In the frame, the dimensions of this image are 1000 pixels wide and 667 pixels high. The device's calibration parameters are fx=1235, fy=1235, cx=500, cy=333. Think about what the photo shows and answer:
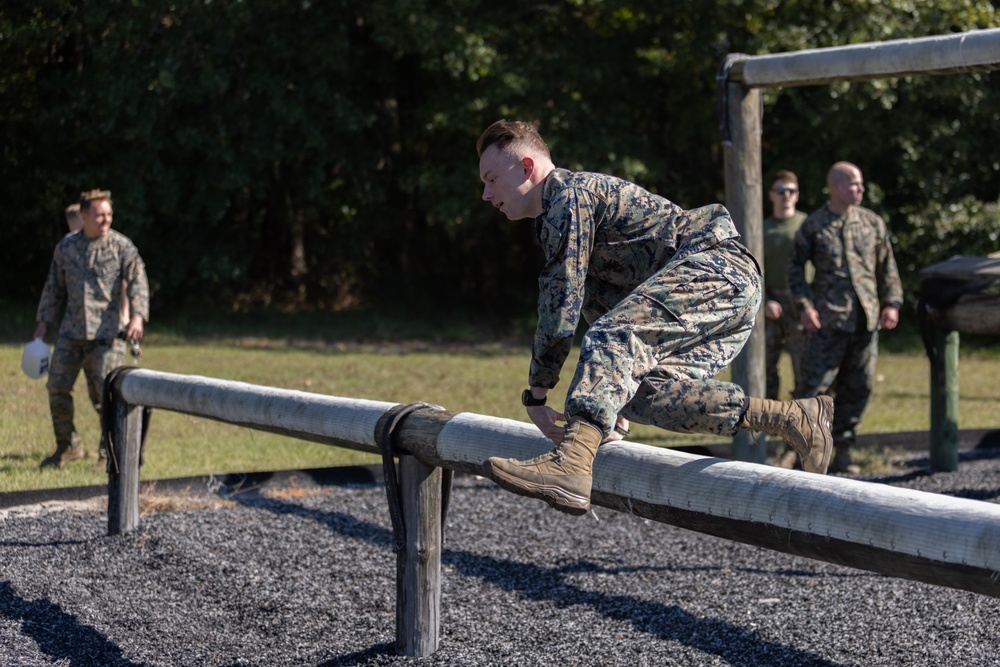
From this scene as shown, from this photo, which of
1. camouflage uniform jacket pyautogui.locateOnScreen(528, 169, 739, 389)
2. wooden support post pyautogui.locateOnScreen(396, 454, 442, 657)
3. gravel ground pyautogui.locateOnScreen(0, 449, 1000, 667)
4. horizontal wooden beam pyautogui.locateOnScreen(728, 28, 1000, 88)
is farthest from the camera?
horizontal wooden beam pyautogui.locateOnScreen(728, 28, 1000, 88)

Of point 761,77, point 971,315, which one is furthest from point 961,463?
point 761,77

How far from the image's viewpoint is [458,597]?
568cm

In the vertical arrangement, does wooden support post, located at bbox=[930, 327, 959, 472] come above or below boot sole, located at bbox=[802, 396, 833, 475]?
below

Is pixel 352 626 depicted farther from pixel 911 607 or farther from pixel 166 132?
pixel 166 132

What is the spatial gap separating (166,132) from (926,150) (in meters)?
12.1

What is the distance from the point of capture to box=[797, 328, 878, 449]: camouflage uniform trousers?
857cm

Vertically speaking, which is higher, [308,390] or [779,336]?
[779,336]

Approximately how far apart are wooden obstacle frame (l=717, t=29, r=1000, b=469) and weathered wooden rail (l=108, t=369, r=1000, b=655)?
3170 mm

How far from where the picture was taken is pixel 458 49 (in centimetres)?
1905

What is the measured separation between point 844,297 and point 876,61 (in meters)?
2.44

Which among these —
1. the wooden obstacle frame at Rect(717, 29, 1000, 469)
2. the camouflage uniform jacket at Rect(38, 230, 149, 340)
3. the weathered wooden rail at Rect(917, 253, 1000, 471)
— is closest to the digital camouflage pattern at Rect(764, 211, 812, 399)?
the weathered wooden rail at Rect(917, 253, 1000, 471)

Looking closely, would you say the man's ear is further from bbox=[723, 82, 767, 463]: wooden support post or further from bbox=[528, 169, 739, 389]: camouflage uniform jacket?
bbox=[723, 82, 767, 463]: wooden support post

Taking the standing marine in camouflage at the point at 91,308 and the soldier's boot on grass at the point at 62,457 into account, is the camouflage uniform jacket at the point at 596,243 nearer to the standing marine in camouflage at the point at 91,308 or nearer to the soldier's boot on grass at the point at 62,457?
the standing marine in camouflage at the point at 91,308

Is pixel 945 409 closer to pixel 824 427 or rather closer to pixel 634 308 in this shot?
pixel 824 427
